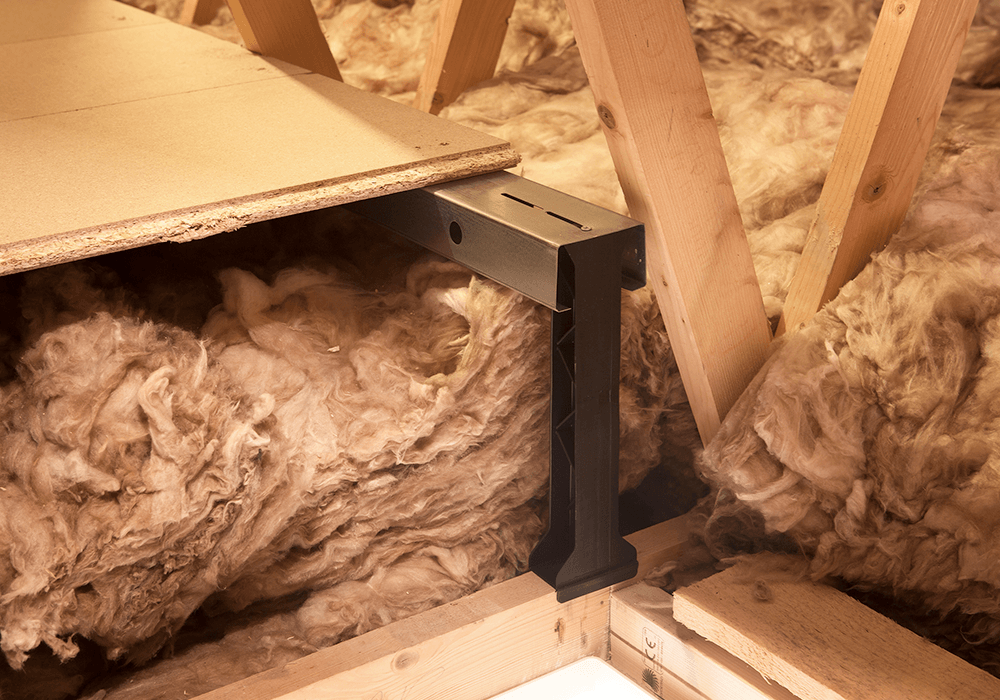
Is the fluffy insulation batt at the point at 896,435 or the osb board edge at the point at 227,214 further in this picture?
the fluffy insulation batt at the point at 896,435

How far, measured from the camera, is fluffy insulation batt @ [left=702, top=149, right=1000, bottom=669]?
1.04 meters

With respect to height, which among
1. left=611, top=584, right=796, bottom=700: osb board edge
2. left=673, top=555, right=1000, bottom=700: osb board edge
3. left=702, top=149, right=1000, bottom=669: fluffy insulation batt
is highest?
left=702, top=149, right=1000, bottom=669: fluffy insulation batt

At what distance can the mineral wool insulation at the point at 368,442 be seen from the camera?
0.99m

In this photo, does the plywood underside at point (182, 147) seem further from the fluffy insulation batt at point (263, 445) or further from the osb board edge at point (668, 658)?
the osb board edge at point (668, 658)

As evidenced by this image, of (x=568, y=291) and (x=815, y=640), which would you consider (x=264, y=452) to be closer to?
(x=568, y=291)

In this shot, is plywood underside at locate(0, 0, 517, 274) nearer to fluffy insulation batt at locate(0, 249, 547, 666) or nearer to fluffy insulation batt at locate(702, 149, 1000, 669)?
fluffy insulation batt at locate(0, 249, 547, 666)

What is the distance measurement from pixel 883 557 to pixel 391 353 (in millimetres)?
648

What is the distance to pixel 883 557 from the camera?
109cm

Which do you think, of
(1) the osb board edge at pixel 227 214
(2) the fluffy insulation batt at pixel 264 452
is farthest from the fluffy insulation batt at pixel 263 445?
(1) the osb board edge at pixel 227 214

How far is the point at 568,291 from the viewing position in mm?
1000

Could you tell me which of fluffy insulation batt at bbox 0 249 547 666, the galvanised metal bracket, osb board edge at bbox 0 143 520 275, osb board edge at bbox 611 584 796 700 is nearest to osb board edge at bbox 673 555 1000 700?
osb board edge at bbox 611 584 796 700

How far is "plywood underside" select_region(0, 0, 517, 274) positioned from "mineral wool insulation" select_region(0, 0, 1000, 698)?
11 centimetres

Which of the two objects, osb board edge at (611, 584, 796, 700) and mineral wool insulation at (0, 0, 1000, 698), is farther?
osb board edge at (611, 584, 796, 700)

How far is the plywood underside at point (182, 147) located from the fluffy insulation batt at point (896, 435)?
471 mm
